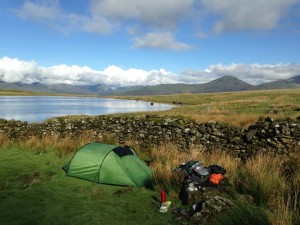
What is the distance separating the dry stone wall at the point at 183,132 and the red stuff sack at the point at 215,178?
6.52 m

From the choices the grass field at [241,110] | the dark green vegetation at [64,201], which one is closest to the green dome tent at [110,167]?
the dark green vegetation at [64,201]

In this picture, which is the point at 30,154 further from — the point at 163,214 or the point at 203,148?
the point at 163,214

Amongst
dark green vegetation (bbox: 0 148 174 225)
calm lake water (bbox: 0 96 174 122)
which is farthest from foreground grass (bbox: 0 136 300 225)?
calm lake water (bbox: 0 96 174 122)

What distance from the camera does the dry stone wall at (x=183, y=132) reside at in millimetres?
15434

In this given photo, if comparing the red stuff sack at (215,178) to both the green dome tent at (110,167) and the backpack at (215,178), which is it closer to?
the backpack at (215,178)

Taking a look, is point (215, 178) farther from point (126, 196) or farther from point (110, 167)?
point (110, 167)

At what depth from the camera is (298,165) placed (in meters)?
10.2

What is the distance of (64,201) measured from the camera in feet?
33.9

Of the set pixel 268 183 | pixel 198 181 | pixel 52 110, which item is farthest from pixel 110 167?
pixel 52 110

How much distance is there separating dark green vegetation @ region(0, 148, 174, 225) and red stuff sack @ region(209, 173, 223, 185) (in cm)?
173

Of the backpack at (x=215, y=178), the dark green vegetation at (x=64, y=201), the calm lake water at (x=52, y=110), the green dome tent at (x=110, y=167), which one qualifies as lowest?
the calm lake water at (x=52, y=110)

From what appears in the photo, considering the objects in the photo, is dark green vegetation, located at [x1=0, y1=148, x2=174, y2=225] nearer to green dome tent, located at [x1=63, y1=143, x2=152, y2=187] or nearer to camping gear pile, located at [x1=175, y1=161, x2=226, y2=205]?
green dome tent, located at [x1=63, y1=143, x2=152, y2=187]

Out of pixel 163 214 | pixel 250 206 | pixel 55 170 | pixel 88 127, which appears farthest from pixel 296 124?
pixel 88 127

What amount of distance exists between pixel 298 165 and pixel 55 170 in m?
9.70
